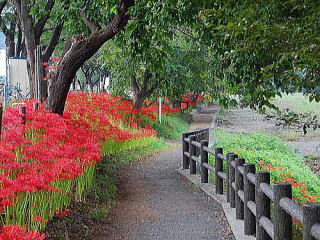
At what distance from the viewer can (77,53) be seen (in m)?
9.67

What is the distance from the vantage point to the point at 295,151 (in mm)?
21484

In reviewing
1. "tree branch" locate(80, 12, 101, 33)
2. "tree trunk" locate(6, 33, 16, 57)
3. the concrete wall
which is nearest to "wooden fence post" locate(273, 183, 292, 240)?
"tree branch" locate(80, 12, 101, 33)

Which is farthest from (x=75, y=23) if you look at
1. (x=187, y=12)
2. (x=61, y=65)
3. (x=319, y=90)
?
(x=319, y=90)

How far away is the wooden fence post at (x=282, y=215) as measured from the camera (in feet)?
15.5

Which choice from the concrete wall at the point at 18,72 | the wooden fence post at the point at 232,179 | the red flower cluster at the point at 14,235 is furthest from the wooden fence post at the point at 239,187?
the concrete wall at the point at 18,72

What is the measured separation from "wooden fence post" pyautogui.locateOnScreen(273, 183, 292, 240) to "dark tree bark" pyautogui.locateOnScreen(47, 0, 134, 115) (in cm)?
573

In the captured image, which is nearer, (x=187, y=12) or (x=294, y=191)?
(x=187, y=12)

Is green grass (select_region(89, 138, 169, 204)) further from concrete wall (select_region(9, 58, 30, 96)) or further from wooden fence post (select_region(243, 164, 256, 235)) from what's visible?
concrete wall (select_region(9, 58, 30, 96))

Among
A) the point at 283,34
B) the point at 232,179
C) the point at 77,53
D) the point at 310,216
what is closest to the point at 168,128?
the point at 77,53

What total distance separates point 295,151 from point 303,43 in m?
17.3

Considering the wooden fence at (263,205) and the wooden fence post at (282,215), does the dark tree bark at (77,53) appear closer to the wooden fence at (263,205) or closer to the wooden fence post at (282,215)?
the wooden fence at (263,205)

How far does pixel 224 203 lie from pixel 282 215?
11.5ft

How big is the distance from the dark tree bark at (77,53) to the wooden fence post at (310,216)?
650cm

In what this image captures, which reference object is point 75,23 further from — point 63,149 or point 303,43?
point 303,43
